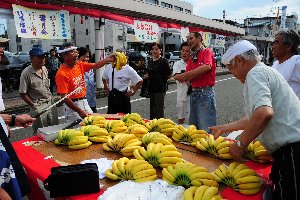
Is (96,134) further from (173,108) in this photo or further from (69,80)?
(173,108)

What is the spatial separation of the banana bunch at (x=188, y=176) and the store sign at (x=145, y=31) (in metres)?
8.87

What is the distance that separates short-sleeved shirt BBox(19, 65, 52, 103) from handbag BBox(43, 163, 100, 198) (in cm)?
339

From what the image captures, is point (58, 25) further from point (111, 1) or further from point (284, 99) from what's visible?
point (284, 99)

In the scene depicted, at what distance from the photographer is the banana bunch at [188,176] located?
2272 millimetres

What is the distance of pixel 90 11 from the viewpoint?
9.79 metres

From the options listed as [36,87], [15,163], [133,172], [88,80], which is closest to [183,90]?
[88,80]

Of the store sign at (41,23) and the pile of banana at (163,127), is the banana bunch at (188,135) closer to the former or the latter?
the pile of banana at (163,127)

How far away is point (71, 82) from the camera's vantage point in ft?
16.8

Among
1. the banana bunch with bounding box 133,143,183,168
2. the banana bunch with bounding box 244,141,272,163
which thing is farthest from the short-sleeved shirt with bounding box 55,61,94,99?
the banana bunch with bounding box 244,141,272,163

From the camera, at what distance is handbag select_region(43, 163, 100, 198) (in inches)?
89.0

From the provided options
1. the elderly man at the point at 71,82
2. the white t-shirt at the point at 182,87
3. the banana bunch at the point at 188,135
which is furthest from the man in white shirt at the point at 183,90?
the banana bunch at the point at 188,135

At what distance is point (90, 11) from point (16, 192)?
8630 millimetres

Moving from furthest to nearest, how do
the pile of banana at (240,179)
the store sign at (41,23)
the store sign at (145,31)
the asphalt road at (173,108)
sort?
the store sign at (145,31)
the asphalt road at (173,108)
the store sign at (41,23)
the pile of banana at (240,179)

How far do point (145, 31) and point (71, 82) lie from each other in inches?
266
